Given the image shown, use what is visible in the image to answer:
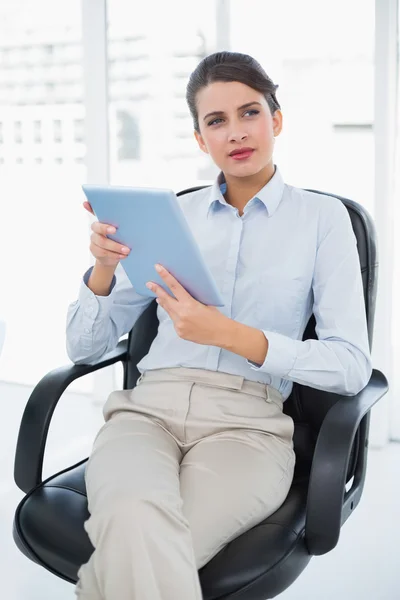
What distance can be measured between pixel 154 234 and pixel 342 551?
1.31 metres

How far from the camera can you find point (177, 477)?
1.41 m

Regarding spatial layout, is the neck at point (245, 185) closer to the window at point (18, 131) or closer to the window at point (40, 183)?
the window at point (40, 183)

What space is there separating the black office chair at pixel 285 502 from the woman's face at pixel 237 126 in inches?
9.7

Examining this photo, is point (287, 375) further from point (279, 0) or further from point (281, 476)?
point (279, 0)

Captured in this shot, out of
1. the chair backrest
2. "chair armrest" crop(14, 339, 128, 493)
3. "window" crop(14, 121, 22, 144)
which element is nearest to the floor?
the chair backrest

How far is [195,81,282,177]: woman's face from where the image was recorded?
64.0 inches

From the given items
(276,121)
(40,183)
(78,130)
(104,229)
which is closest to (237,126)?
(276,121)

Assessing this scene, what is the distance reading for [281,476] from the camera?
1.47m

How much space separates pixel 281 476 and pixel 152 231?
1.73ft

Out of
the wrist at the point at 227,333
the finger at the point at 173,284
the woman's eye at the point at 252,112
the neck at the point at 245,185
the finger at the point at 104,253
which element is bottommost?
the wrist at the point at 227,333

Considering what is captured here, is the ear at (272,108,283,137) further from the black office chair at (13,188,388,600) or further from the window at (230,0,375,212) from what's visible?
the window at (230,0,375,212)

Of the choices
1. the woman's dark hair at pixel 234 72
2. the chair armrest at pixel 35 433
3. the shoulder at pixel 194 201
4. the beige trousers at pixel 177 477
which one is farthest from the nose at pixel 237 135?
the chair armrest at pixel 35 433

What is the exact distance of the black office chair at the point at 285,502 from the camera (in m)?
1.29

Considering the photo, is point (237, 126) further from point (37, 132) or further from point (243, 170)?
point (37, 132)
